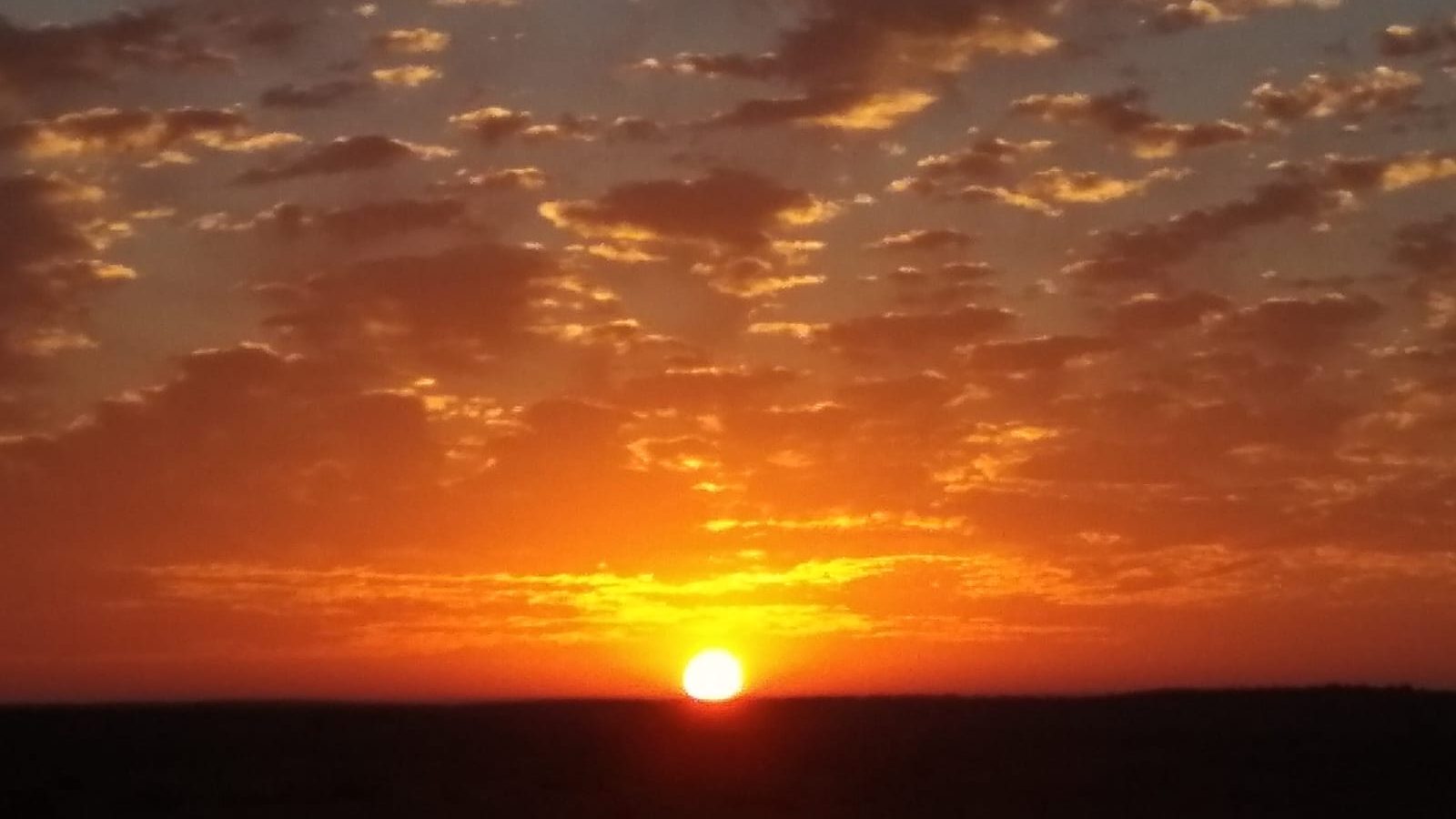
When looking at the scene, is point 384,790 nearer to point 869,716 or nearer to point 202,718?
point 202,718

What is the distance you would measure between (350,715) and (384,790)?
61.5 feet

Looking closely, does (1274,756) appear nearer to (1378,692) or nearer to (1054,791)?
(1054,791)

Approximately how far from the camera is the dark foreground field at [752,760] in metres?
35.3

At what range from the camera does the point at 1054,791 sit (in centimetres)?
3716

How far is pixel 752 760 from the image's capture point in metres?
43.2

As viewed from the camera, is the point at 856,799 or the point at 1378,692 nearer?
the point at 856,799

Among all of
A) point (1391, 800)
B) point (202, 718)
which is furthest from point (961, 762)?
point (202, 718)

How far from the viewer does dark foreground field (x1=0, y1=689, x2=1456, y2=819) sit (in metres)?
35.3

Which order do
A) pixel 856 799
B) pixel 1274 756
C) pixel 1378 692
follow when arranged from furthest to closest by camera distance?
pixel 1378 692
pixel 1274 756
pixel 856 799

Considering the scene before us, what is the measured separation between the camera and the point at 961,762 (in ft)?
138

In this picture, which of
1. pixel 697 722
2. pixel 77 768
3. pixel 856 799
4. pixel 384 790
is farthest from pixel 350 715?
pixel 856 799

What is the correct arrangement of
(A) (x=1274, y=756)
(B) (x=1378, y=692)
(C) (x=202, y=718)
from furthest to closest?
(B) (x=1378, y=692) → (C) (x=202, y=718) → (A) (x=1274, y=756)

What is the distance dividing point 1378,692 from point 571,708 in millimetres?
25190

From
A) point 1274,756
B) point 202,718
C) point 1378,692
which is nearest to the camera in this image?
point 1274,756
